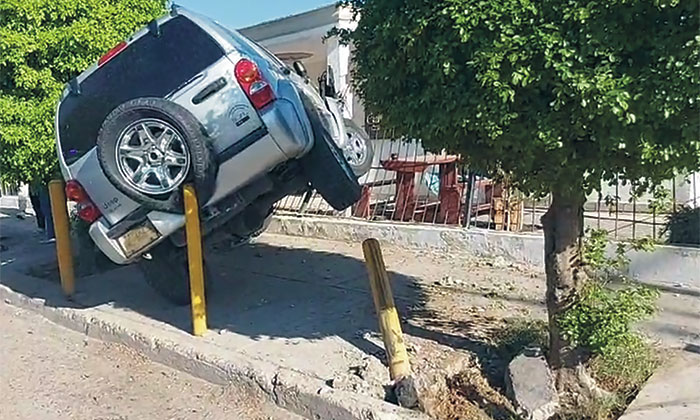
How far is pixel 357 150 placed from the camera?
559cm

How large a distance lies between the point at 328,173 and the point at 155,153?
1.23 meters

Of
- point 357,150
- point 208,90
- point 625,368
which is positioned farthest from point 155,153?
point 625,368

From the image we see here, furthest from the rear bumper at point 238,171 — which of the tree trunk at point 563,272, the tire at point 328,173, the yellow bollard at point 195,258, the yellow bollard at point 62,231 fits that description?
the tree trunk at point 563,272

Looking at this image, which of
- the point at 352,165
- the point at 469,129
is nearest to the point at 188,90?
the point at 352,165

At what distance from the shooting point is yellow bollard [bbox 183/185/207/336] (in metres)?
4.42

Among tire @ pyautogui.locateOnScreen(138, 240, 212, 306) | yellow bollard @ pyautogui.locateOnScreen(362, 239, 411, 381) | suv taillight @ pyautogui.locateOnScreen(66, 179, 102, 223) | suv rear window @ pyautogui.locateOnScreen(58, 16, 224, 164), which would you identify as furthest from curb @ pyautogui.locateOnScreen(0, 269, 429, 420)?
suv rear window @ pyautogui.locateOnScreen(58, 16, 224, 164)

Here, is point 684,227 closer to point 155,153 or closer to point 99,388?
point 155,153

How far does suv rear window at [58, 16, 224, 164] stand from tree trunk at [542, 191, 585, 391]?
2.61 metres

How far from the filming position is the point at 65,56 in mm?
5941

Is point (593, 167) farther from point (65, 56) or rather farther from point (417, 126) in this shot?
point (65, 56)

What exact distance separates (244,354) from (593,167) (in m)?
2.51

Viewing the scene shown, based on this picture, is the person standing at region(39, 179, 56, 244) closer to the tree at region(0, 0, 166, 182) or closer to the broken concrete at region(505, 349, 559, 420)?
the tree at region(0, 0, 166, 182)

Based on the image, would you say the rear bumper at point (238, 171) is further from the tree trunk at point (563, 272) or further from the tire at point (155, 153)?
the tree trunk at point (563, 272)

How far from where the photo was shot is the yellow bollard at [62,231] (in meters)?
5.73
